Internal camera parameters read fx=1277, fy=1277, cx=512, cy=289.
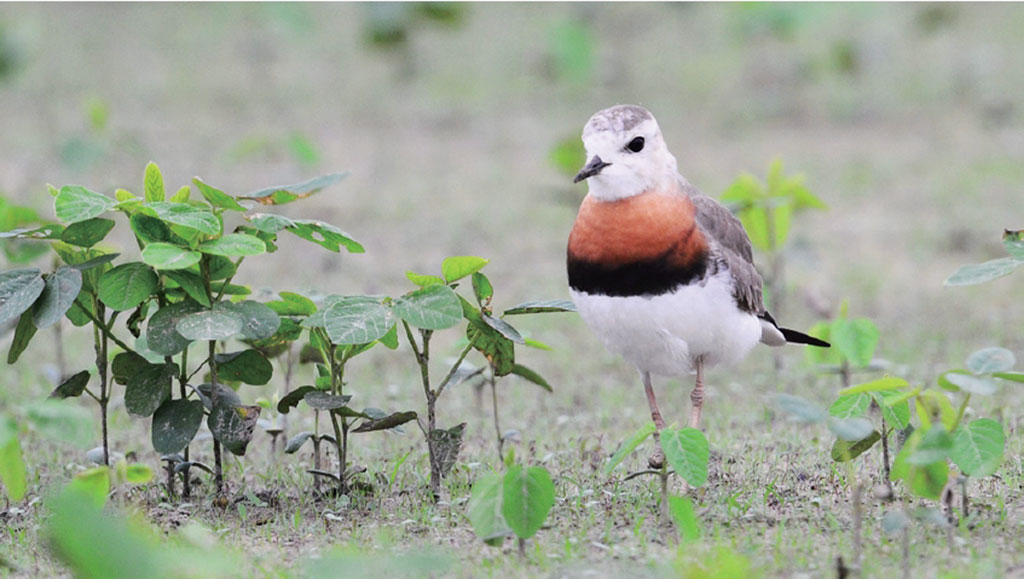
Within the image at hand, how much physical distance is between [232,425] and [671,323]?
1.20m

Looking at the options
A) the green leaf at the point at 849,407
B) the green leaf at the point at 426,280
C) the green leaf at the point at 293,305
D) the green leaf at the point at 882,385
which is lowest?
the green leaf at the point at 849,407

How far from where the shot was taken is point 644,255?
3322mm

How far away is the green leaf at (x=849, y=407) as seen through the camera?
320cm

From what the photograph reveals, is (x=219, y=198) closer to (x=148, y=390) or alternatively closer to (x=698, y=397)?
(x=148, y=390)

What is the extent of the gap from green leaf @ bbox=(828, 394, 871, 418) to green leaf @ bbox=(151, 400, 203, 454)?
5.37 ft

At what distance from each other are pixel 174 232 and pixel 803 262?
3.39m

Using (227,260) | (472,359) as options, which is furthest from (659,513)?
(472,359)

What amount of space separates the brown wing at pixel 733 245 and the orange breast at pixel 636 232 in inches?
4.0

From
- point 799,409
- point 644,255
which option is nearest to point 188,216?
point 644,255

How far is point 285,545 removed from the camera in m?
3.20

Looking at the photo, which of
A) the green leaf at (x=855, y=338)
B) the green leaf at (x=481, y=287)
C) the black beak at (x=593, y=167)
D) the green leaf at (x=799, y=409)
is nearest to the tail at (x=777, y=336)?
the green leaf at (x=855, y=338)

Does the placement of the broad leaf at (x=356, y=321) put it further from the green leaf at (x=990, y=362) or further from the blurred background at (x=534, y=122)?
the blurred background at (x=534, y=122)

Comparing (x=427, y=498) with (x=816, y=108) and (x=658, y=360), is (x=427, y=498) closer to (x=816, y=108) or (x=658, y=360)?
(x=658, y=360)

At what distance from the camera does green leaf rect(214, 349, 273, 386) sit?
351 cm
